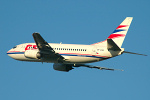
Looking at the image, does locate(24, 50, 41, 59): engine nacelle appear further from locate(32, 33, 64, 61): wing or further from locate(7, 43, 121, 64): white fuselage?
locate(7, 43, 121, 64): white fuselage

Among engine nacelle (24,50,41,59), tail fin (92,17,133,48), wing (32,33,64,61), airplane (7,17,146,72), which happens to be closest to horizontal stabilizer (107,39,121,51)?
airplane (7,17,146,72)

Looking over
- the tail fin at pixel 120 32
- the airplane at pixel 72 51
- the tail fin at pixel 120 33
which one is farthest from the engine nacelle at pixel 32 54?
the tail fin at pixel 120 32

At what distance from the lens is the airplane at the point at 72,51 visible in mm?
66062

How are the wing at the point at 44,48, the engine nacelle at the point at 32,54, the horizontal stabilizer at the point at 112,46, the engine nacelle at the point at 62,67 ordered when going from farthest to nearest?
the engine nacelle at the point at 62,67 → the engine nacelle at the point at 32,54 → the horizontal stabilizer at the point at 112,46 → the wing at the point at 44,48

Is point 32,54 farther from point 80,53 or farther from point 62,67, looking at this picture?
point 80,53

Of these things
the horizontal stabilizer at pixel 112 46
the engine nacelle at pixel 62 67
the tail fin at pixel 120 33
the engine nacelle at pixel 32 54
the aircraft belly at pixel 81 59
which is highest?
the tail fin at pixel 120 33

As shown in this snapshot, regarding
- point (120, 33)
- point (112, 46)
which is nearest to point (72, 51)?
point (112, 46)

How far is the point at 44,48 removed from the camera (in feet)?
216

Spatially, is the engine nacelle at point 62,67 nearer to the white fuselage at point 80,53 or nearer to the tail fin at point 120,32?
the white fuselage at point 80,53

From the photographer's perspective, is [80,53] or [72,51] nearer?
[80,53]

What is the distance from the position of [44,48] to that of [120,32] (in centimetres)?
1554

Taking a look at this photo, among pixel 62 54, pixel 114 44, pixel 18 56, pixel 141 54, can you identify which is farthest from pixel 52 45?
pixel 141 54

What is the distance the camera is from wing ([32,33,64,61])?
208 feet

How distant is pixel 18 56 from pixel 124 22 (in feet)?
71.6
